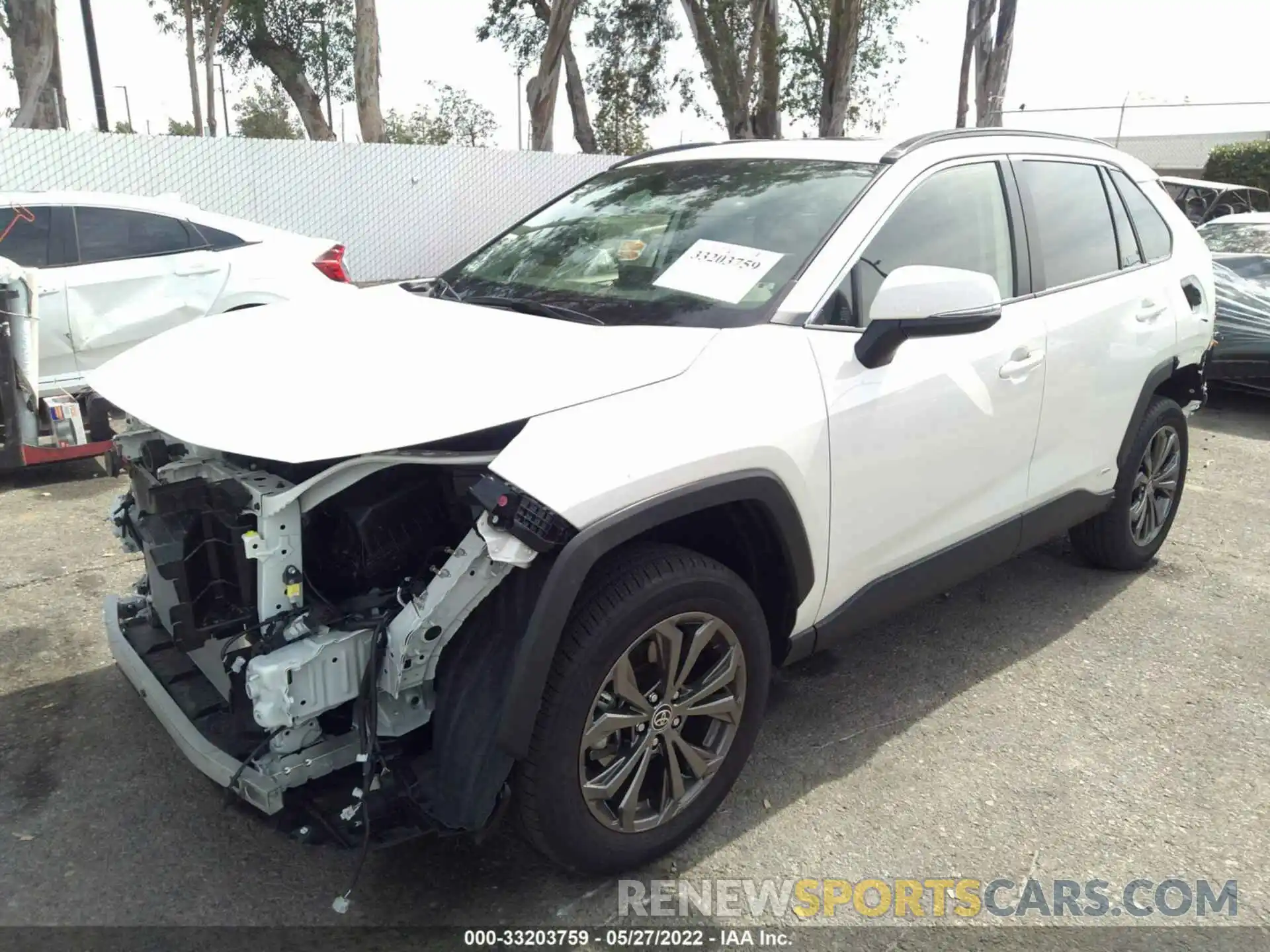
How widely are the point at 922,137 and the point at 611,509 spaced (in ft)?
6.50

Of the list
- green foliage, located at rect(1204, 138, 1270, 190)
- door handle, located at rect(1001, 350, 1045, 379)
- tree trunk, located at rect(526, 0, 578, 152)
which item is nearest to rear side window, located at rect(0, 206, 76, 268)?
door handle, located at rect(1001, 350, 1045, 379)

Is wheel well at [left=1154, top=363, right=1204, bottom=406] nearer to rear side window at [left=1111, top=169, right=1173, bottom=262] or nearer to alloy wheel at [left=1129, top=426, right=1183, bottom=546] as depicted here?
alloy wheel at [left=1129, top=426, right=1183, bottom=546]

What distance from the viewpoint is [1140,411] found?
4215 mm

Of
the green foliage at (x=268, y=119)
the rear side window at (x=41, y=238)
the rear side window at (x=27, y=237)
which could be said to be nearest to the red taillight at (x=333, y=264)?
the rear side window at (x=41, y=238)

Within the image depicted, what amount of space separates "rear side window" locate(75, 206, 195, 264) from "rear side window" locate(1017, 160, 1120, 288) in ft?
18.8

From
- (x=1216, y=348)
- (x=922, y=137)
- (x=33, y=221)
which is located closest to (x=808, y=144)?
(x=922, y=137)

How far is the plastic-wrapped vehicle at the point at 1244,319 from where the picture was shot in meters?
8.21

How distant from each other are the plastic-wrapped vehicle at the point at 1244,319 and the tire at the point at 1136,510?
12.7ft

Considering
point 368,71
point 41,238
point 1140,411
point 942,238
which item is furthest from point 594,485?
point 368,71

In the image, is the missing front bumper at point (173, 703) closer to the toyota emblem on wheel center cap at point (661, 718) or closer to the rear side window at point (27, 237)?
the toyota emblem on wheel center cap at point (661, 718)

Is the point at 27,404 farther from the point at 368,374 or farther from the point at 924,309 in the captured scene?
the point at 924,309

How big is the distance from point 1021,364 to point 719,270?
1165mm

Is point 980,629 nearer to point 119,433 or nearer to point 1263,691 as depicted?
point 1263,691

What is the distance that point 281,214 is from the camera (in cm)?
1474
